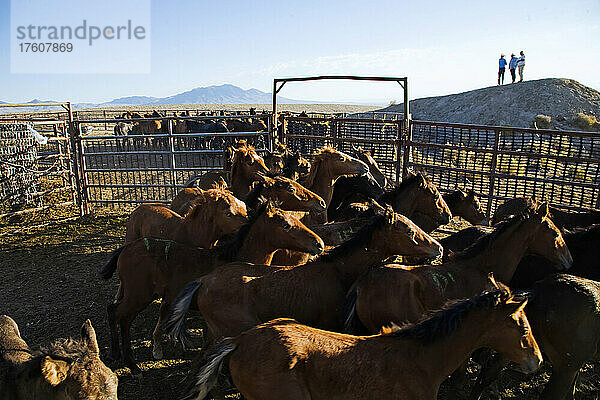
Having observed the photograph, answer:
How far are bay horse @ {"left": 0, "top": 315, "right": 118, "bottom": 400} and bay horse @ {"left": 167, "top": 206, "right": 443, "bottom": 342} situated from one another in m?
0.94

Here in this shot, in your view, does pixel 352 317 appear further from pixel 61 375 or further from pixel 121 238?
pixel 121 238

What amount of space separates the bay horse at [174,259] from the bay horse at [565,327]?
2040mm

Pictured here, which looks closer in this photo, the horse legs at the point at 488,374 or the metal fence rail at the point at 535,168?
the horse legs at the point at 488,374

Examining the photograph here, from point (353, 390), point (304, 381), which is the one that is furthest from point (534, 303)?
point (304, 381)

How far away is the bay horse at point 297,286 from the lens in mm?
3854

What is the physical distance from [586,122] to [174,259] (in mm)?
→ 28943

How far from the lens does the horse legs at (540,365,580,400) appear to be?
3771 millimetres

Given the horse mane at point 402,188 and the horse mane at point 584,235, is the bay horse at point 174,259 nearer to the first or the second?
the horse mane at point 402,188

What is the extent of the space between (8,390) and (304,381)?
199 cm

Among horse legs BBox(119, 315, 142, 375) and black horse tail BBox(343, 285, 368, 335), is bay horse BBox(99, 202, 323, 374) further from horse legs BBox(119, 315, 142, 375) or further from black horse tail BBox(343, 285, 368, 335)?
black horse tail BBox(343, 285, 368, 335)

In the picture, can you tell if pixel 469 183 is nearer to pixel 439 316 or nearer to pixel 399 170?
pixel 399 170

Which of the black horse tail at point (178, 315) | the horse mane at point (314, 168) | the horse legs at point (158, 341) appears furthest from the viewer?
the horse mane at point (314, 168)

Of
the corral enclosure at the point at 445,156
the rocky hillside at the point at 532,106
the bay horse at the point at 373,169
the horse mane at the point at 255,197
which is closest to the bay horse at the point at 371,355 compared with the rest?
the horse mane at the point at 255,197

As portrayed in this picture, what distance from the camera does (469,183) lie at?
973 cm
